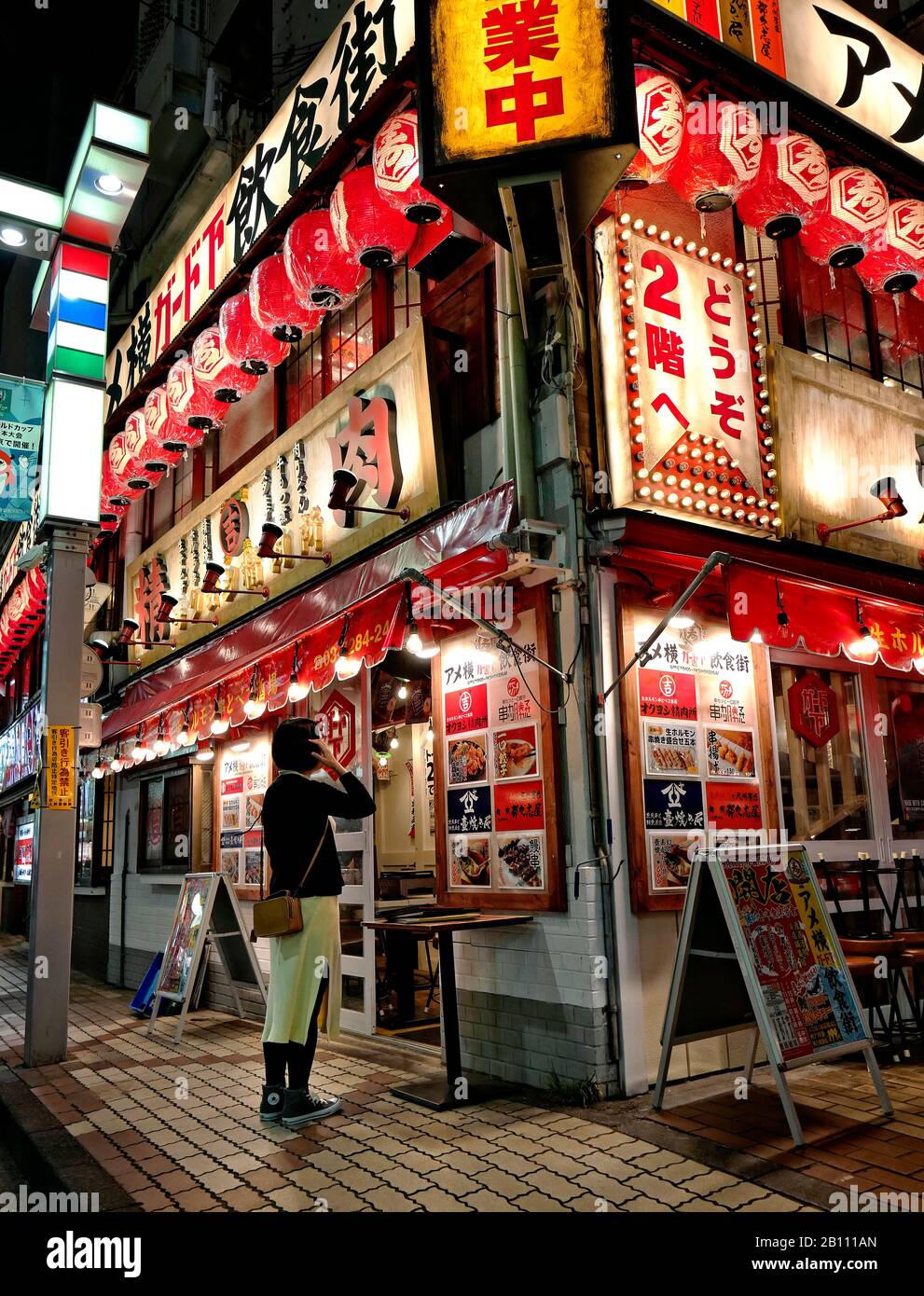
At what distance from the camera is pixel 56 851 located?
8.22 m

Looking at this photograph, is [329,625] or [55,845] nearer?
[329,625]

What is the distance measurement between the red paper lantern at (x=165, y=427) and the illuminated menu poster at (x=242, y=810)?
12.6 feet

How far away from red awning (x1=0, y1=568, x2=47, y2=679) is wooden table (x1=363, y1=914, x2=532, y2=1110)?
42.2 ft

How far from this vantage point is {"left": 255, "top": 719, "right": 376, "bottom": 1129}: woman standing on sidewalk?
19.0 feet

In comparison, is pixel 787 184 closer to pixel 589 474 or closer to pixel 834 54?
pixel 834 54

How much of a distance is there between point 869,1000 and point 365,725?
5077mm

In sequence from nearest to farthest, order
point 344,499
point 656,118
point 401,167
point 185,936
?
1. point 656,118
2. point 401,167
3. point 344,499
4. point 185,936

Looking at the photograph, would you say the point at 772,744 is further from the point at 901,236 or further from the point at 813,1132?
the point at 901,236

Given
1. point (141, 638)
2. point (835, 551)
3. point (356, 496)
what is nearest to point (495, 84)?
point (356, 496)

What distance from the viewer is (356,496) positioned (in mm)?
8852

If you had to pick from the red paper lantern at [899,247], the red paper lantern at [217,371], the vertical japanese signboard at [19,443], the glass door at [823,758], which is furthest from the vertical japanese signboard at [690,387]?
the vertical japanese signboard at [19,443]

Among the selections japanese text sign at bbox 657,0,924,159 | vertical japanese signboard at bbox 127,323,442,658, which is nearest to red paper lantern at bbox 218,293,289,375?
vertical japanese signboard at bbox 127,323,442,658

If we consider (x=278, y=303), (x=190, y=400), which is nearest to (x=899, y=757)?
(x=278, y=303)

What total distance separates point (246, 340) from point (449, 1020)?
6.62 m
